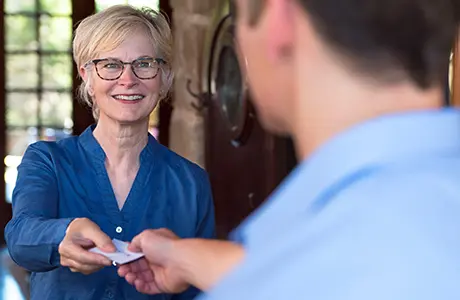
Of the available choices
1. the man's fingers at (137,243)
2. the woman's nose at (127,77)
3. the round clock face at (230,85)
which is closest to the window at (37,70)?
the round clock face at (230,85)

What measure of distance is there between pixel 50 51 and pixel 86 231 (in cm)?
471

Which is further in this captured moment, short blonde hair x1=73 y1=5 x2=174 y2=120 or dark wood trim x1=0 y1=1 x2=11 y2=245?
dark wood trim x1=0 y1=1 x2=11 y2=245

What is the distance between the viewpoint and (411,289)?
551mm

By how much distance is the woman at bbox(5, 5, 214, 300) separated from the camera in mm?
1729

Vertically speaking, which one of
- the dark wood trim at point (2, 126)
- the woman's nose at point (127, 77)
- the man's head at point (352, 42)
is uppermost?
the man's head at point (352, 42)

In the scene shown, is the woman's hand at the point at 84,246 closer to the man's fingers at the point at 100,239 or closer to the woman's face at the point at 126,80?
the man's fingers at the point at 100,239

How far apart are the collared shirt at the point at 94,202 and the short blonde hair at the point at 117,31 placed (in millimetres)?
172

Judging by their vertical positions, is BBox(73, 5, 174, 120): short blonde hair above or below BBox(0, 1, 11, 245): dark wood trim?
above

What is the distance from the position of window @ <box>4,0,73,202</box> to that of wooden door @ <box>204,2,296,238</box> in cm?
171

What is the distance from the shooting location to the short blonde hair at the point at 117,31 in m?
1.78

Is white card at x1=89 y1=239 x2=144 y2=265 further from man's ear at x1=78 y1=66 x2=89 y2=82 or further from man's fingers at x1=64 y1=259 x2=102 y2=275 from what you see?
man's ear at x1=78 y1=66 x2=89 y2=82

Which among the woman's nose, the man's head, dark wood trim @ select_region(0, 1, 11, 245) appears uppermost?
the man's head

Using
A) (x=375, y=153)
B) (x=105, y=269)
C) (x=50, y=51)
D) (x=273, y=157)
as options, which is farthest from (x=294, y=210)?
(x=50, y=51)

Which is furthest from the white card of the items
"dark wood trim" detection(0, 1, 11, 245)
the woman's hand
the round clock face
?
"dark wood trim" detection(0, 1, 11, 245)
